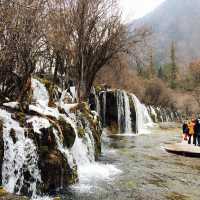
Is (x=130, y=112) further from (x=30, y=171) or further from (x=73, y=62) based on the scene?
(x=30, y=171)

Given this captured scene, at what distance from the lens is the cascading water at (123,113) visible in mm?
33156

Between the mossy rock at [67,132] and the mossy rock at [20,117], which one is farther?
the mossy rock at [67,132]

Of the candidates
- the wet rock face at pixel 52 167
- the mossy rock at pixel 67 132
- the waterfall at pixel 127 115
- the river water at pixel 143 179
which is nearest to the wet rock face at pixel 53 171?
the wet rock face at pixel 52 167

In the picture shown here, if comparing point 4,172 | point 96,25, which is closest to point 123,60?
point 96,25

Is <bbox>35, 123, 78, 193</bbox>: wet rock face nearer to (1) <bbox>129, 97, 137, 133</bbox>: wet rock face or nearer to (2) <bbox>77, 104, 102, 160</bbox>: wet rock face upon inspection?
(2) <bbox>77, 104, 102, 160</bbox>: wet rock face

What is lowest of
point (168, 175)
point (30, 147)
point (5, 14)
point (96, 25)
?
point (168, 175)

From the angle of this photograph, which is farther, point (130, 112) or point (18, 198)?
point (130, 112)

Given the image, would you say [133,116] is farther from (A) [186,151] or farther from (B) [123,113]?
(A) [186,151]

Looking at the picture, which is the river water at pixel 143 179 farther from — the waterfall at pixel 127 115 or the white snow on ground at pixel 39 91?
the waterfall at pixel 127 115

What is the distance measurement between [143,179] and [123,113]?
20352mm

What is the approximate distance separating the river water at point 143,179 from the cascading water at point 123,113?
13.3 meters

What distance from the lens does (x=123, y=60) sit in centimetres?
2861

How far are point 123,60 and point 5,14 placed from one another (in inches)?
695

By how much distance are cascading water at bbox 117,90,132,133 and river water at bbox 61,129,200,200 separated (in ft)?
43.6
